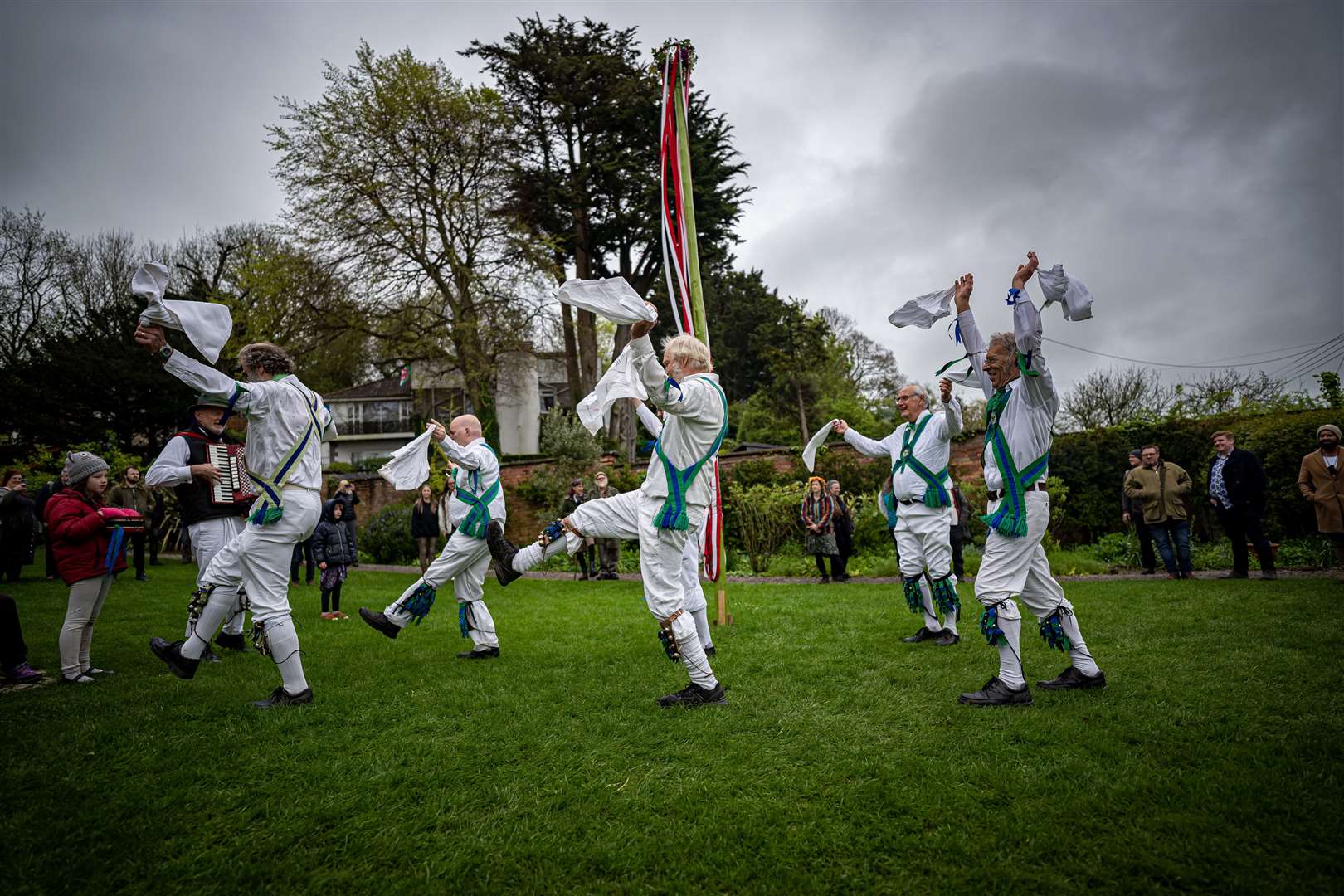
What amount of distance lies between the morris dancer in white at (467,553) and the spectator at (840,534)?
23.5 ft

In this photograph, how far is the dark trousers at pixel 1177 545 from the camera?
33.4ft

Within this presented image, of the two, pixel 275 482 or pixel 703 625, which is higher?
pixel 275 482

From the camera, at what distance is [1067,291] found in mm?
4027

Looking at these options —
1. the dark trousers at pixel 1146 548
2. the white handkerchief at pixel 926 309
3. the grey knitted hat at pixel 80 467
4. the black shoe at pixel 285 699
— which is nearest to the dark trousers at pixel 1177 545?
the dark trousers at pixel 1146 548

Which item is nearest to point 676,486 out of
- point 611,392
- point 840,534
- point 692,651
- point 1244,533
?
point 611,392

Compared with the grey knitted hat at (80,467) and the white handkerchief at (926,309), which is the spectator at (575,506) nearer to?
the grey knitted hat at (80,467)

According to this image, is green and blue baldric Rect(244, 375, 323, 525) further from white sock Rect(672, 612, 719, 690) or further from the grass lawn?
white sock Rect(672, 612, 719, 690)

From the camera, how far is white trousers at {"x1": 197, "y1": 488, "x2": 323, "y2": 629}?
4.52 m

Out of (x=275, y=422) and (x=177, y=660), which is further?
(x=177, y=660)

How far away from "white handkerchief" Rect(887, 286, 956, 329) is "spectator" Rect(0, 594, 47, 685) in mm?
6828

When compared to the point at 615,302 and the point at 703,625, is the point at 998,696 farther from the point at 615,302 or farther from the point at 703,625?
the point at 615,302

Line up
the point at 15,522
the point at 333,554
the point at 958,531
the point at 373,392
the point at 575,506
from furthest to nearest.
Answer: the point at 373,392 → the point at 575,506 → the point at 15,522 → the point at 958,531 → the point at 333,554

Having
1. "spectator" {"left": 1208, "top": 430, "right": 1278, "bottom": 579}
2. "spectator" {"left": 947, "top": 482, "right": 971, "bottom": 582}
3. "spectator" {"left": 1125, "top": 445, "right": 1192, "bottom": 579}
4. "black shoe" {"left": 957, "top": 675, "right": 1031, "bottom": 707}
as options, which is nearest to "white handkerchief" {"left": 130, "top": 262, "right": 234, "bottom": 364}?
"black shoe" {"left": 957, "top": 675, "right": 1031, "bottom": 707}

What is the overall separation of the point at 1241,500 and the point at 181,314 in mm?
12010
